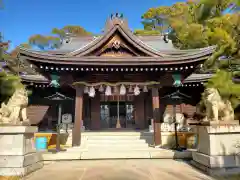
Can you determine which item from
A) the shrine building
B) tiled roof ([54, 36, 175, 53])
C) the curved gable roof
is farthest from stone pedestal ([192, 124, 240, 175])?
tiled roof ([54, 36, 175, 53])

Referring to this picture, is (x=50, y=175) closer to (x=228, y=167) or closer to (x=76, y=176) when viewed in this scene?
(x=76, y=176)

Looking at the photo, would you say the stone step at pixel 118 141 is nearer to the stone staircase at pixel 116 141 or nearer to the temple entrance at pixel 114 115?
the stone staircase at pixel 116 141

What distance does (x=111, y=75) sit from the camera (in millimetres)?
11305

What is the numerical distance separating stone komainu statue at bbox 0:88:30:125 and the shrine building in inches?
128

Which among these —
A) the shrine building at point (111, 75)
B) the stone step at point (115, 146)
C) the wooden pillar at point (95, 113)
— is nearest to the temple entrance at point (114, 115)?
the shrine building at point (111, 75)

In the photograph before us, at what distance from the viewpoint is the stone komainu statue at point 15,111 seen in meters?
6.64

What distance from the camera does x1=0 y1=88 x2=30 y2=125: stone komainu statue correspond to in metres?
6.64

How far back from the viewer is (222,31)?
16.1 meters

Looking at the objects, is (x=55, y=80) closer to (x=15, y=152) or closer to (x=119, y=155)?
(x=15, y=152)

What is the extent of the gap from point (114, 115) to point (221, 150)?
11008 mm

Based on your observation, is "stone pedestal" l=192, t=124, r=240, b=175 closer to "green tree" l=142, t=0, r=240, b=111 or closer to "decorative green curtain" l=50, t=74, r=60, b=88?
"green tree" l=142, t=0, r=240, b=111

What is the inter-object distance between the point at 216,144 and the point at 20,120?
22.5 ft

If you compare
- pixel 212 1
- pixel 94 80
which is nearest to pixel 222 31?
pixel 212 1

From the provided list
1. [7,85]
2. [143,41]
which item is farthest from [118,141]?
[143,41]
